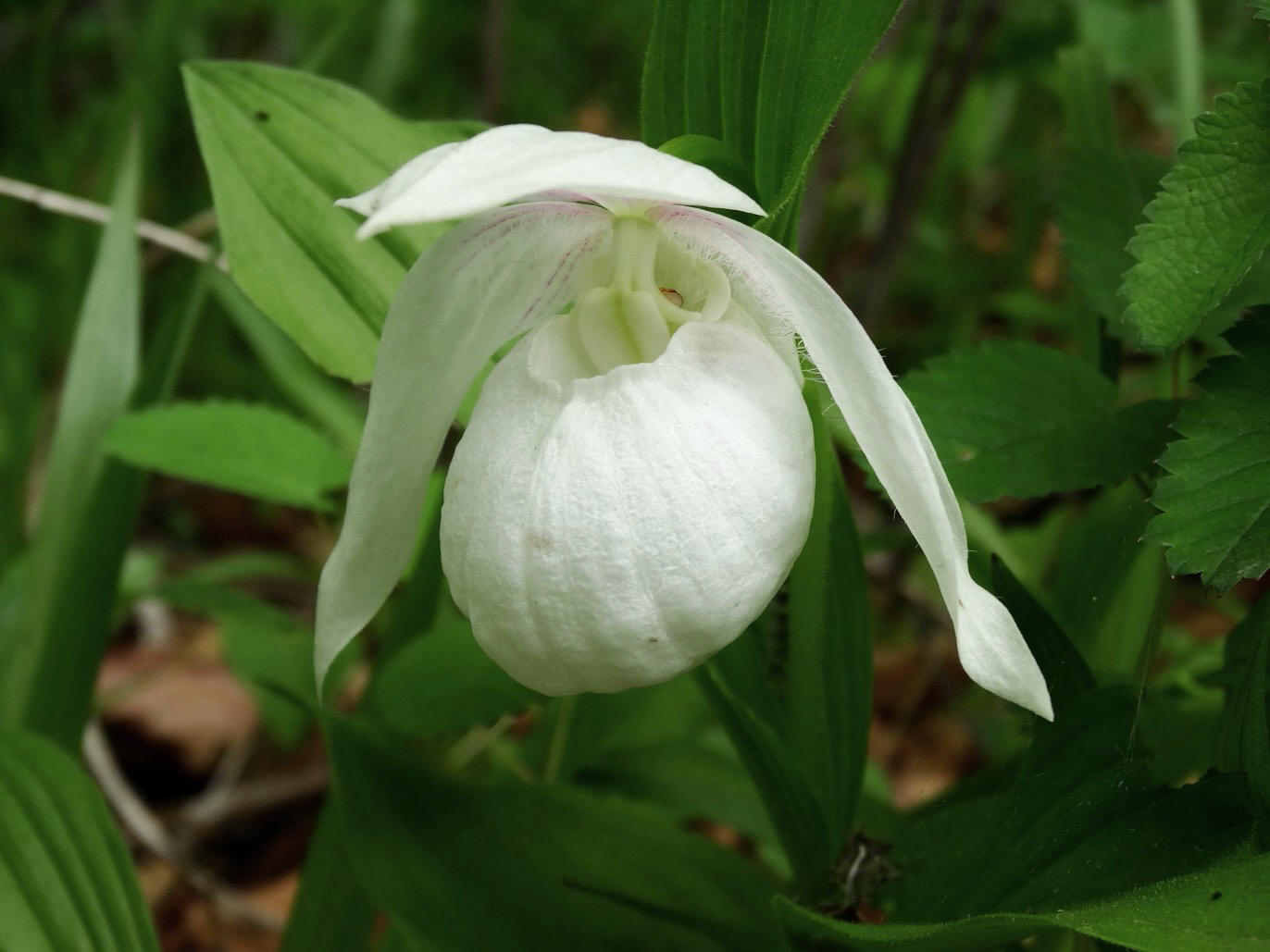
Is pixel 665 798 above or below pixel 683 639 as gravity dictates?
below

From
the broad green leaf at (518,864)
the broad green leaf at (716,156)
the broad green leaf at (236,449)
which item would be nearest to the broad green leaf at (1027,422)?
the broad green leaf at (716,156)

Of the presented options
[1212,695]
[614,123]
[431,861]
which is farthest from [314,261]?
[614,123]

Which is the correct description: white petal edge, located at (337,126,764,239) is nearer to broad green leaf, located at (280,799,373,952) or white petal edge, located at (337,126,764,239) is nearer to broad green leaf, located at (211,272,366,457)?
broad green leaf, located at (280,799,373,952)

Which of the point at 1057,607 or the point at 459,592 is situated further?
the point at 1057,607

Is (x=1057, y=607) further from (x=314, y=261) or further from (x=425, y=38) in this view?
(x=425, y=38)

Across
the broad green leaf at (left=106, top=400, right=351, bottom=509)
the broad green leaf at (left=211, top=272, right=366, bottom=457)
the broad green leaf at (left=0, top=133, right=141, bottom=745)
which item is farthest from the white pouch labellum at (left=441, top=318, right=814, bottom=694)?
the broad green leaf at (left=211, top=272, right=366, bottom=457)

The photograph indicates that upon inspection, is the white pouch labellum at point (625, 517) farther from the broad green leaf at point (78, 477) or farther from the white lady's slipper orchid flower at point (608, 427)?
the broad green leaf at point (78, 477)

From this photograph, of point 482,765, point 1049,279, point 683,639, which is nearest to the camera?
point 683,639
